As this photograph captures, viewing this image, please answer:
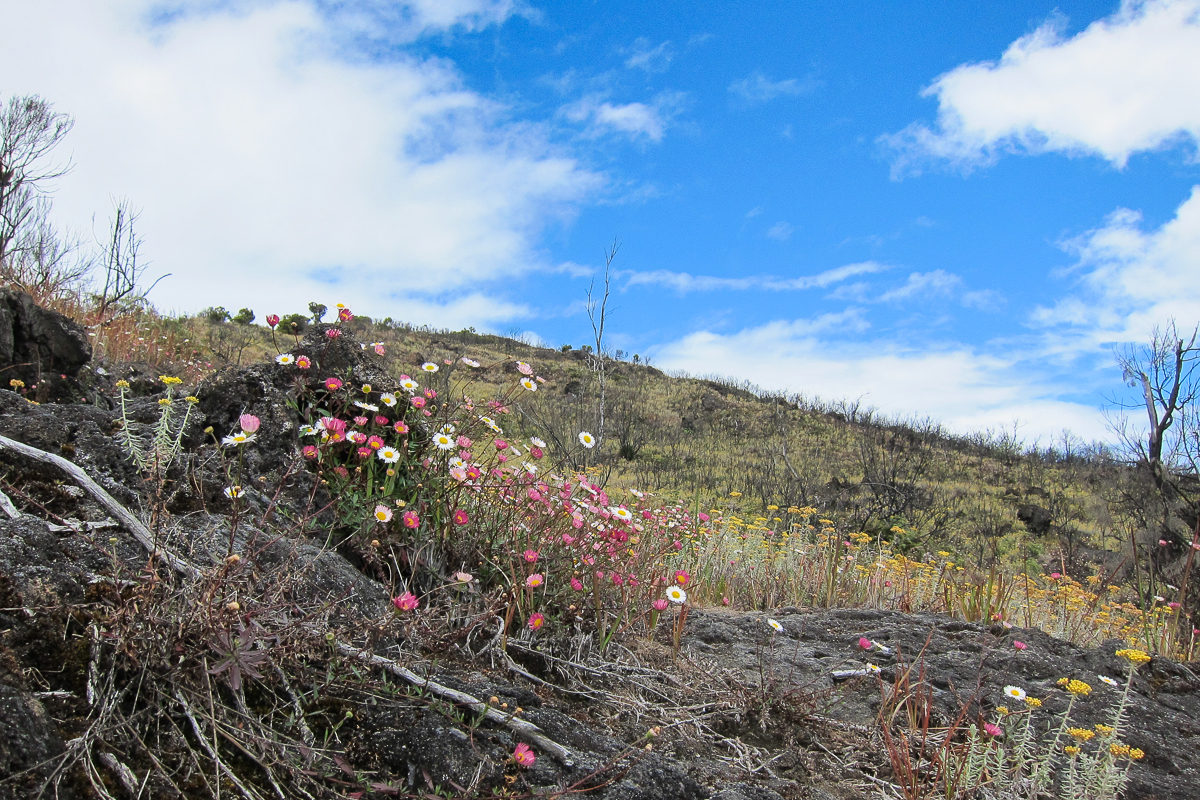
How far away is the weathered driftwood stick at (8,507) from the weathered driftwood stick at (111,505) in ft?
0.61

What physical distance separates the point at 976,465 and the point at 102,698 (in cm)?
2523

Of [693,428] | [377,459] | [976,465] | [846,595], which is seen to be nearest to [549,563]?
[377,459]

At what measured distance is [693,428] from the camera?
71.5 ft

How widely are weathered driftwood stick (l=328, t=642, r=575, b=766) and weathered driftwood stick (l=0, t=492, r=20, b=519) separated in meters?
0.90

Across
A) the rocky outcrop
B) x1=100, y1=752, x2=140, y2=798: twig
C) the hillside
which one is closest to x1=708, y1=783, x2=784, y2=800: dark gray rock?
the hillside

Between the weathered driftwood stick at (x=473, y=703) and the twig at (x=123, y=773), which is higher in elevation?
the weathered driftwood stick at (x=473, y=703)

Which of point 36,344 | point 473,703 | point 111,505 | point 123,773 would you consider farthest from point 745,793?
point 36,344

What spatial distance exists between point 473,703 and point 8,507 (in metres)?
1.31

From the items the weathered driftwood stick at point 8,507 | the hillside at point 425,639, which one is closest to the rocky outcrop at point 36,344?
the hillside at point 425,639

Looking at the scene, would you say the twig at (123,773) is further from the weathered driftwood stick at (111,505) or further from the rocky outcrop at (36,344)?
the rocky outcrop at (36,344)

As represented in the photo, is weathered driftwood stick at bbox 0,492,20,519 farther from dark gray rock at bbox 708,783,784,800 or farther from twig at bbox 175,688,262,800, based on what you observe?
dark gray rock at bbox 708,783,784,800

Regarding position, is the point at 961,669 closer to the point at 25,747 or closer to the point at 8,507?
the point at 25,747

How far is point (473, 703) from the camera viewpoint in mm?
1623

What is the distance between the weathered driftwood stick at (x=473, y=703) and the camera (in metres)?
1.59
